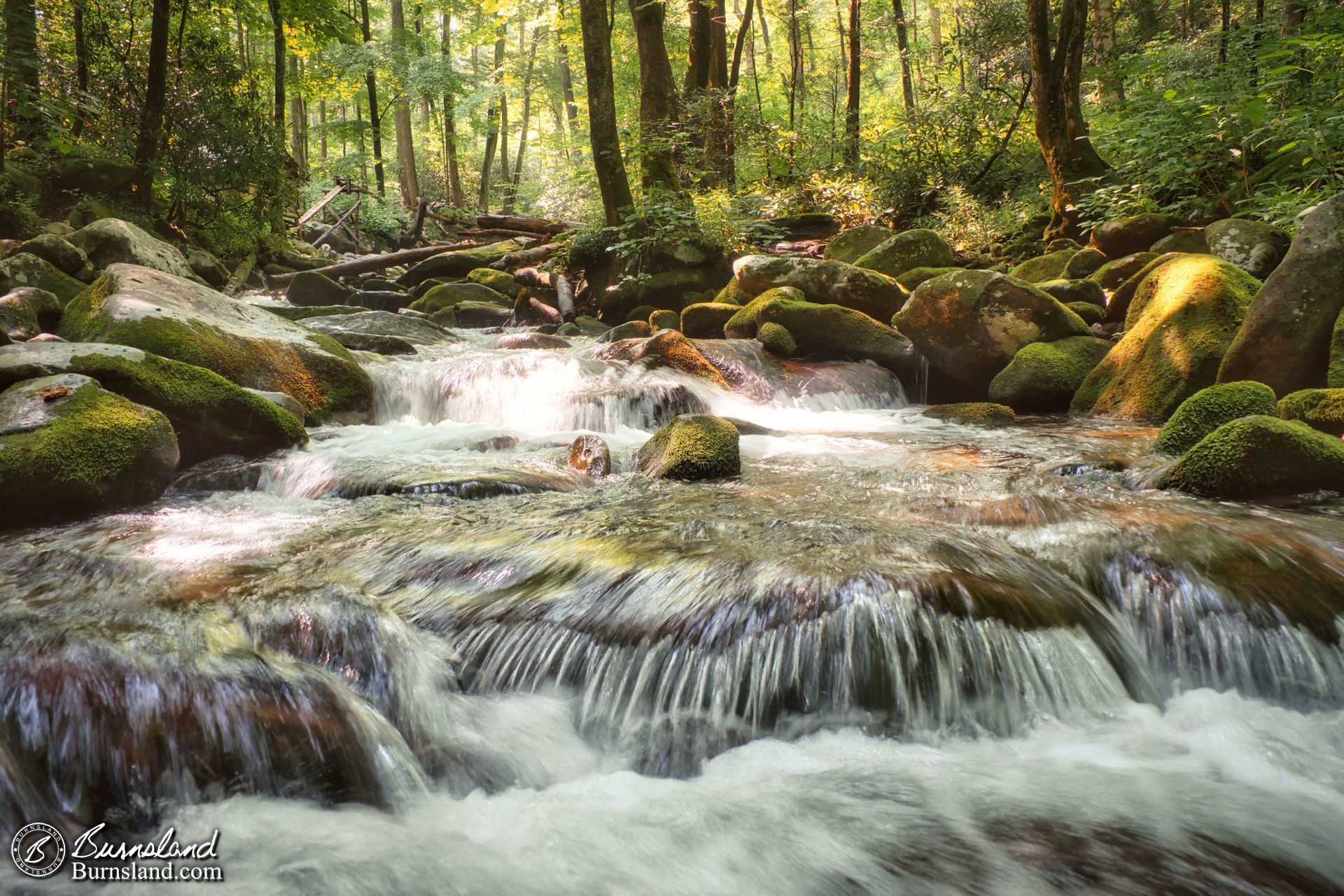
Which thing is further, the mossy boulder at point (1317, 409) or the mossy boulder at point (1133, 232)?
the mossy boulder at point (1133, 232)

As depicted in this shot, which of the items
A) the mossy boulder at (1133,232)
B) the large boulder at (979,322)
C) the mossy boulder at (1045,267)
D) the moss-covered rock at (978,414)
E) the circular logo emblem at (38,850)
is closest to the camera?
the circular logo emblem at (38,850)

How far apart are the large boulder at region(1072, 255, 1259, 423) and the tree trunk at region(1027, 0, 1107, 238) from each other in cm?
480

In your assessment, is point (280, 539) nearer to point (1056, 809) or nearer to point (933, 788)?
point (933, 788)

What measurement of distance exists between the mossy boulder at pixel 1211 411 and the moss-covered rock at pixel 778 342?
199 inches

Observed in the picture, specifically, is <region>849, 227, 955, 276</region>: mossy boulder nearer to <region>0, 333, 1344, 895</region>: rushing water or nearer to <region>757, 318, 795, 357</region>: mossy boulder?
<region>757, 318, 795, 357</region>: mossy boulder

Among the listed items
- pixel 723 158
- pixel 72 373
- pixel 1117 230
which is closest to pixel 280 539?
pixel 72 373

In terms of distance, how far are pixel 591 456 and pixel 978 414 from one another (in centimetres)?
432

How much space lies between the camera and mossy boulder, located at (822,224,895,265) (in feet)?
43.1

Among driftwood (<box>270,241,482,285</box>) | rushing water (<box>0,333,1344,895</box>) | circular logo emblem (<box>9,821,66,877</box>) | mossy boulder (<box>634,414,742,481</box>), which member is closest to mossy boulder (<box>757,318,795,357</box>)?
mossy boulder (<box>634,414,742,481</box>)

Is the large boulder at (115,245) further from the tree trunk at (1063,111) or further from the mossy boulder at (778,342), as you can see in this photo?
the tree trunk at (1063,111)

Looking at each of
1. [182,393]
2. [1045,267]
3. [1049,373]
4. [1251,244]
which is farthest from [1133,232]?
[182,393]

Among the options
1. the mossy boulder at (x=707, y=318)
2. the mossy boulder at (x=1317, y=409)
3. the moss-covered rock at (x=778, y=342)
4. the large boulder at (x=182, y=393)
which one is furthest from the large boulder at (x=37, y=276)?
the mossy boulder at (x=1317, y=409)

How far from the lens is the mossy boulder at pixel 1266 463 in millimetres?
4488

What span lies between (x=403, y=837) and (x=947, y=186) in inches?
632
